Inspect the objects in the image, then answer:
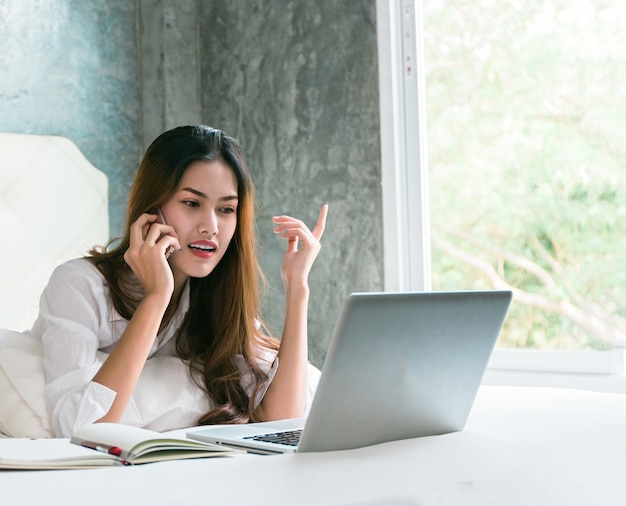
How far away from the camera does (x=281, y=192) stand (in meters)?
3.51

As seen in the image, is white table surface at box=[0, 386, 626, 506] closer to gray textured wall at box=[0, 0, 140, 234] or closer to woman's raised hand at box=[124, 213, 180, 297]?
woman's raised hand at box=[124, 213, 180, 297]

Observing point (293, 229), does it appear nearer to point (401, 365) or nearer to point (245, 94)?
point (401, 365)

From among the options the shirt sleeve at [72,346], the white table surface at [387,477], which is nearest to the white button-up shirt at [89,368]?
the shirt sleeve at [72,346]

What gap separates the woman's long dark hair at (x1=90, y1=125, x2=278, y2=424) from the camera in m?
2.12

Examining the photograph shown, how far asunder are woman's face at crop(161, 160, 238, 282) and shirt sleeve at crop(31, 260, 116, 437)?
22cm

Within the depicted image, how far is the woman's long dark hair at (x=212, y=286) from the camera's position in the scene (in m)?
2.12

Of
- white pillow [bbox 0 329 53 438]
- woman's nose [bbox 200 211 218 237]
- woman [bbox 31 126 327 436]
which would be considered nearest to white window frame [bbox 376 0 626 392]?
woman [bbox 31 126 327 436]

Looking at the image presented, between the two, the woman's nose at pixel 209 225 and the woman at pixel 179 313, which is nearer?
the woman at pixel 179 313

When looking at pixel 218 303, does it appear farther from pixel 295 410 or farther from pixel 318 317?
pixel 318 317

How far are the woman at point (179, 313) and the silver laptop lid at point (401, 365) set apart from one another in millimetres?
729

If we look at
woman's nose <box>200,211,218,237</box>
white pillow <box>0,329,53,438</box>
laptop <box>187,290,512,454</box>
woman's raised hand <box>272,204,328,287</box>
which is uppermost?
woman's nose <box>200,211,218,237</box>

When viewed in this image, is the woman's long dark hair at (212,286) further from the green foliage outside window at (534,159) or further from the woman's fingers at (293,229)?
the green foliage outside window at (534,159)

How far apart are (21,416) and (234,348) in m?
0.56

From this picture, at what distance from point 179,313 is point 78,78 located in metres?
1.44
